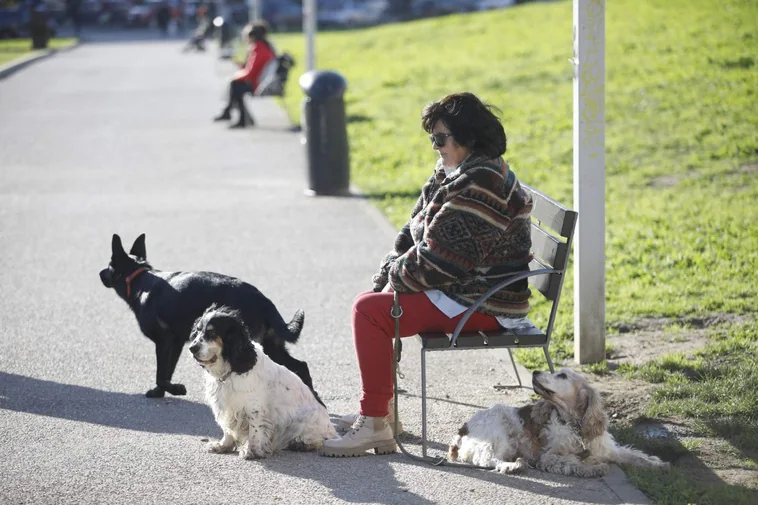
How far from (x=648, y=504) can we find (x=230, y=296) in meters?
2.40

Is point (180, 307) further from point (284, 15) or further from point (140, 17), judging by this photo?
point (140, 17)

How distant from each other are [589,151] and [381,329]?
1.90 meters

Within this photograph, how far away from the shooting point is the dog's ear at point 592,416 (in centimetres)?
469

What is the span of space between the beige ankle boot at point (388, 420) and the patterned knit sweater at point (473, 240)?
608 mm

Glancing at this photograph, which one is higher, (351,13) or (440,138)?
(351,13)

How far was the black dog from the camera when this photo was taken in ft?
18.5

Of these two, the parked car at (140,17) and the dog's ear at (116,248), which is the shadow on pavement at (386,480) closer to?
the dog's ear at (116,248)

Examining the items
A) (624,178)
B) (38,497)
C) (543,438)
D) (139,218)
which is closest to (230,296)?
(38,497)

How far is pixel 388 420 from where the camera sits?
5145 millimetres

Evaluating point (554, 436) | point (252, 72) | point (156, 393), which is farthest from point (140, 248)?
point (252, 72)

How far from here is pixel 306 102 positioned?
39.9ft

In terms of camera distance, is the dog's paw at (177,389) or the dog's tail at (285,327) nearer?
the dog's tail at (285,327)

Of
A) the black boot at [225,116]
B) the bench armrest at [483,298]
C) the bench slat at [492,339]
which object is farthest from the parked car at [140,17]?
the bench armrest at [483,298]

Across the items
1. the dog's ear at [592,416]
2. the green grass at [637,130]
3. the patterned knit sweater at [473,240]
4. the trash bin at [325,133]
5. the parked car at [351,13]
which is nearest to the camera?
the dog's ear at [592,416]
